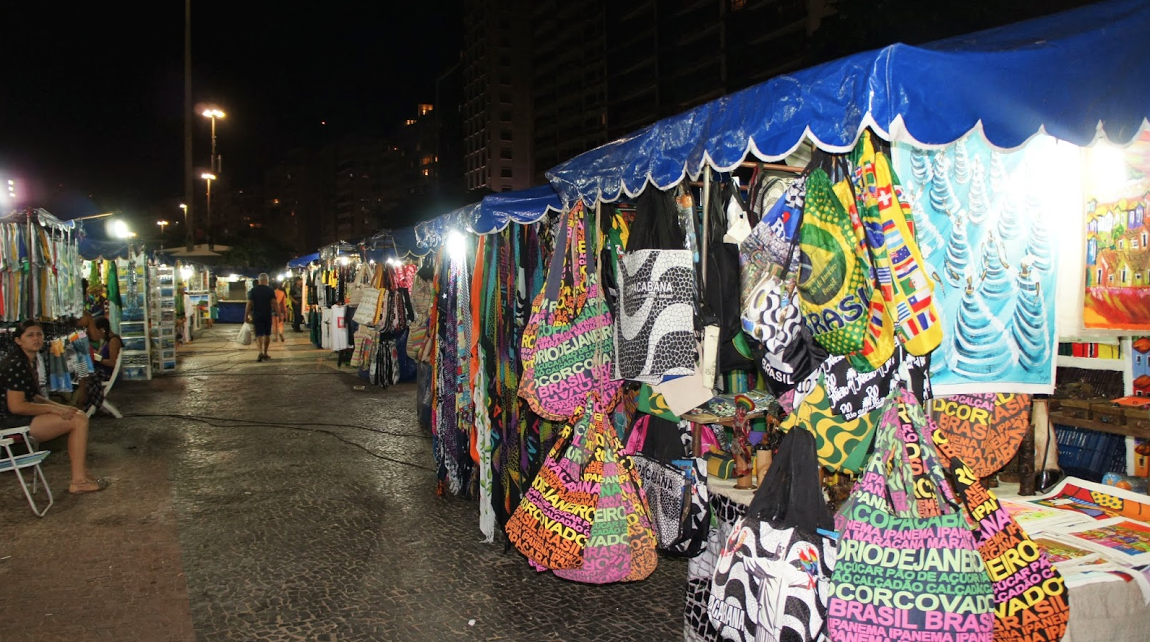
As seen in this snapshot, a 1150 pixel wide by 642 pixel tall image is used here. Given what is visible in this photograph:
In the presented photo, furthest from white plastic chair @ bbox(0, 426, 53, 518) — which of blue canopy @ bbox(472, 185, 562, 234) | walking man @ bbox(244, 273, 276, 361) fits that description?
walking man @ bbox(244, 273, 276, 361)

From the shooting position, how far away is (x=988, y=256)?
2.89 metres

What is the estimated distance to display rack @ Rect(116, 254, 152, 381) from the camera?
1324cm

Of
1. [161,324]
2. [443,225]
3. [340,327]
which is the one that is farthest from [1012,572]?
[161,324]

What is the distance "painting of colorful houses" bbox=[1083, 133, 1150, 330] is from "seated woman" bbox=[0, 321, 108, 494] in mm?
7767

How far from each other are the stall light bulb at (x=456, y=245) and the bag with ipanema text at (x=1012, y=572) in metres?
3.99

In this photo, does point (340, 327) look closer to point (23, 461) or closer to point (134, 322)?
point (134, 322)

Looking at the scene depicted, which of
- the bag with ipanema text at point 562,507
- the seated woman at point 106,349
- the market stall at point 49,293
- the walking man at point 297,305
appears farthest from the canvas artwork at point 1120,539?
the walking man at point 297,305

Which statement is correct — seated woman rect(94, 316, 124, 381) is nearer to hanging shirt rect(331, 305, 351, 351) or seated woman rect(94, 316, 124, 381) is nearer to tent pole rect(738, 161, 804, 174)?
hanging shirt rect(331, 305, 351, 351)

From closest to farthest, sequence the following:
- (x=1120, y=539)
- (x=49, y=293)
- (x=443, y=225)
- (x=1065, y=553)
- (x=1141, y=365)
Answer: (x=1065, y=553)
(x=1120, y=539)
(x=1141, y=365)
(x=443, y=225)
(x=49, y=293)

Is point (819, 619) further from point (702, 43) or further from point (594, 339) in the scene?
point (702, 43)

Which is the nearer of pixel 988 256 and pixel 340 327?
pixel 988 256

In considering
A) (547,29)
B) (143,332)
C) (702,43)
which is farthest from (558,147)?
(143,332)

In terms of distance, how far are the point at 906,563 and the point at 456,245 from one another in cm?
446

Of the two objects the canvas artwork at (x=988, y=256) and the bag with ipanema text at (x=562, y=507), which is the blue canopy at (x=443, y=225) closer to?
the bag with ipanema text at (x=562, y=507)
